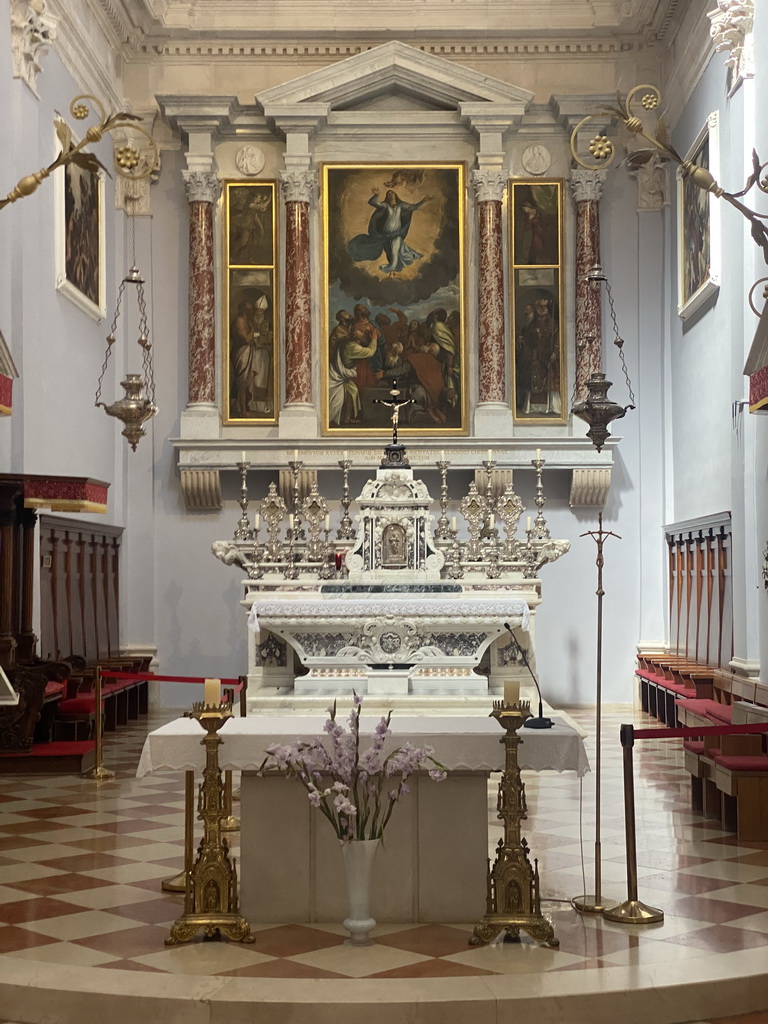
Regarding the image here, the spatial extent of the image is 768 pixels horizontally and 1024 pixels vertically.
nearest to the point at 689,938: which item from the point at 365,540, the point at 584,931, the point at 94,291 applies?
the point at 584,931

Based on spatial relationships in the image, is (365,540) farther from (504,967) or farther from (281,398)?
(504,967)

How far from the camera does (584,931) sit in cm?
559

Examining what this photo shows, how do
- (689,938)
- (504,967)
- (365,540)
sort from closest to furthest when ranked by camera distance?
(504,967) < (689,938) < (365,540)

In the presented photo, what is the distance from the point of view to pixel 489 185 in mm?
15953

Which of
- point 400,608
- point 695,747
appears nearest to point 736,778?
point 695,747

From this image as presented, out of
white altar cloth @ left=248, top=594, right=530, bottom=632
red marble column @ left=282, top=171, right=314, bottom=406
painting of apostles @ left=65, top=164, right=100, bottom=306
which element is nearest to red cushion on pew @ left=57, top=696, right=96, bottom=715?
white altar cloth @ left=248, top=594, right=530, bottom=632

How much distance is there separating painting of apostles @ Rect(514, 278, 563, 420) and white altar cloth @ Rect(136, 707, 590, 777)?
10333mm

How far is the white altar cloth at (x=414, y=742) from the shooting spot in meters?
5.61

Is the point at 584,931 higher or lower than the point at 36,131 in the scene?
lower

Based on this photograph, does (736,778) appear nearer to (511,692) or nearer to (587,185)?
(511,692)

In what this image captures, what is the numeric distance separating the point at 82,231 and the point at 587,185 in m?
6.29

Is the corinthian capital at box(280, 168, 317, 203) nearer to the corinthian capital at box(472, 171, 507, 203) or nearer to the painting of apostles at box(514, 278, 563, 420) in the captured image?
the corinthian capital at box(472, 171, 507, 203)

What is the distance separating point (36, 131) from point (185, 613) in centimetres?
639

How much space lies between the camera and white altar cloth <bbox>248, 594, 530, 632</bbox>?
39.9ft
